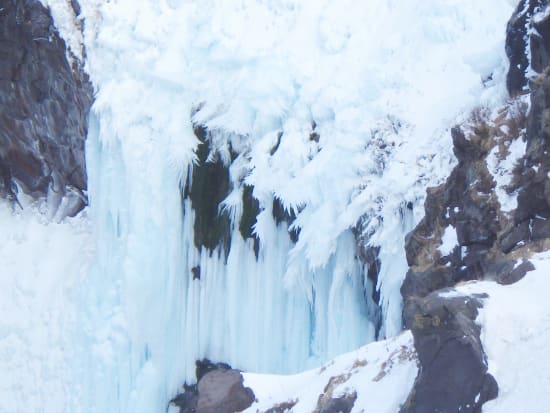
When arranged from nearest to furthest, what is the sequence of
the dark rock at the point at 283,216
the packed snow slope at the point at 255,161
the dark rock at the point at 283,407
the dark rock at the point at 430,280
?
1. the dark rock at the point at 283,407
2. the dark rock at the point at 430,280
3. the packed snow slope at the point at 255,161
4. the dark rock at the point at 283,216

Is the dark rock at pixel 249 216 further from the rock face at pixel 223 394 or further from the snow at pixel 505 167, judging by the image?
the snow at pixel 505 167

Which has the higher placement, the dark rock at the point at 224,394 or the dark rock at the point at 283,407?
the dark rock at the point at 283,407

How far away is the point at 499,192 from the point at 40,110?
6.84m

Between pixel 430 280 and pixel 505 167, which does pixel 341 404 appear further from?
pixel 505 167

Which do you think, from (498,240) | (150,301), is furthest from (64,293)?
(498,240)

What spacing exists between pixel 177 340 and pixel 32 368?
228 centimetres

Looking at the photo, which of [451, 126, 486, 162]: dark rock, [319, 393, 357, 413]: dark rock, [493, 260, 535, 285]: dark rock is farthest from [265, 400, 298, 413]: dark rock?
[451, 126, 486, 162]: dark rock

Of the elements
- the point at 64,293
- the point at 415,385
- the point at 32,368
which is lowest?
the point at 32,368

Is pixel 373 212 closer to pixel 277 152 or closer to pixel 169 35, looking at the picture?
pixel 277 152

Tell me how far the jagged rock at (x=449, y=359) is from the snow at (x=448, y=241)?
2.53m

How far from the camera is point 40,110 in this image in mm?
11172

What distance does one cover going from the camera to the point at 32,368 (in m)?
10.5

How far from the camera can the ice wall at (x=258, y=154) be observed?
347 inches

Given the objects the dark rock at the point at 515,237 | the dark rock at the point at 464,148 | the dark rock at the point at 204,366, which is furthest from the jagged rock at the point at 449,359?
the dark rock at the point at 204,366
